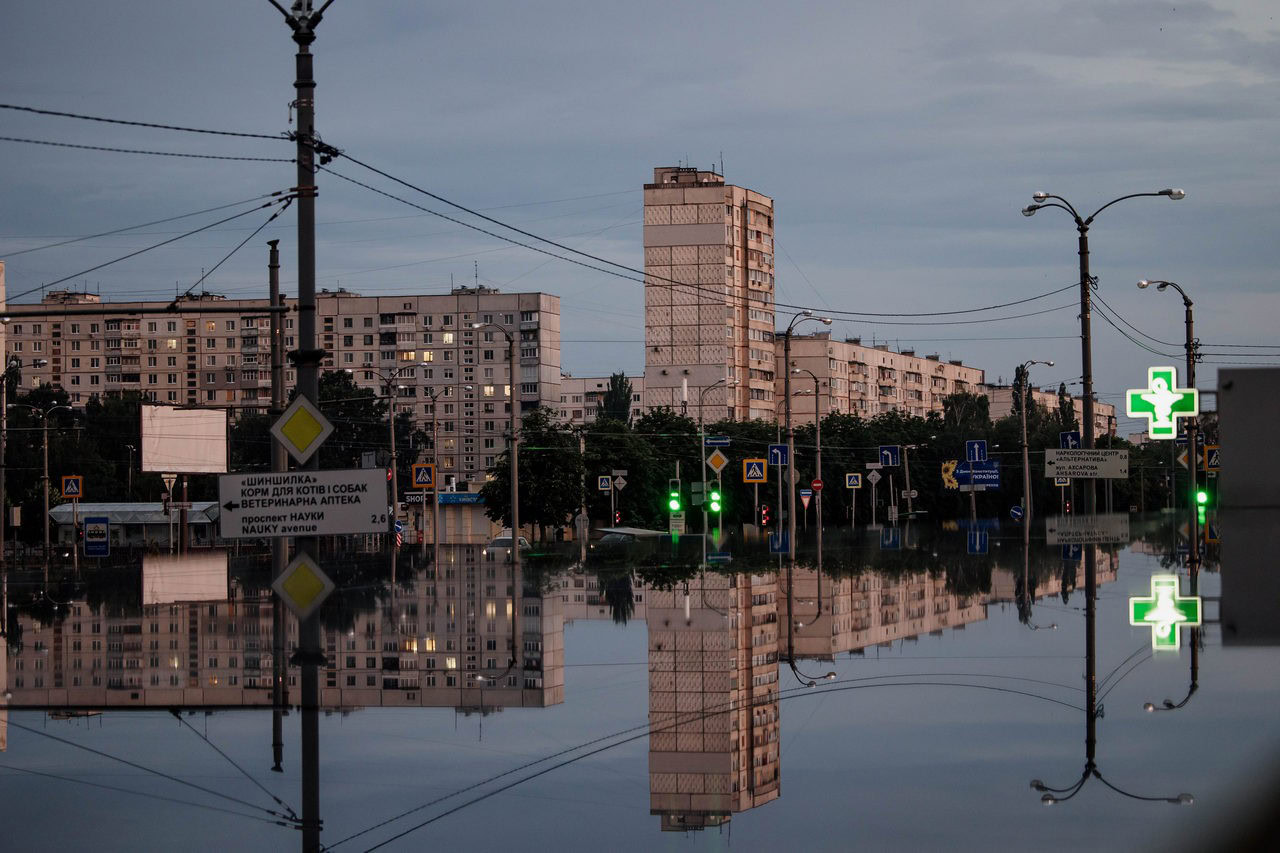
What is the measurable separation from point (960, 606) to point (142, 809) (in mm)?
15574

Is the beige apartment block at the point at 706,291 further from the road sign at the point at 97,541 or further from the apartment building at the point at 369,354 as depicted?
the road sign at the point at 97,541

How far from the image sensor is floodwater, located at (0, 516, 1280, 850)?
845 centimetres

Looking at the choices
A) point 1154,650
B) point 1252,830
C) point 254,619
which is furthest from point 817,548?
point 1252,830

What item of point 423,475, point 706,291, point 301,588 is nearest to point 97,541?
point 423,475

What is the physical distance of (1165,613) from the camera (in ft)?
63.3

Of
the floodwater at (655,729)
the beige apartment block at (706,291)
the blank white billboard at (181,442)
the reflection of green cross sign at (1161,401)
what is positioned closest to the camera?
the floodwater at (655,729)

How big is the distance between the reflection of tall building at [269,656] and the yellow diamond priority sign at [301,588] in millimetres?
536

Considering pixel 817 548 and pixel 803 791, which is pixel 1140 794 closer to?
pixel 803 791

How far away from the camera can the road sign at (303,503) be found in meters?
18.0

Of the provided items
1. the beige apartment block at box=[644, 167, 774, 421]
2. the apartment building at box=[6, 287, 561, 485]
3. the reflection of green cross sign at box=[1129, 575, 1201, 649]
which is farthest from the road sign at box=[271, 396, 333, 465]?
the apartment building at box=[6, 287, 561, 485]

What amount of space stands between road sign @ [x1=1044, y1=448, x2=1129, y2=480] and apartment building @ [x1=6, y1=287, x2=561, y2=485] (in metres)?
124

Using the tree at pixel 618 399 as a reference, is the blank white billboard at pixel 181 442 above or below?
below

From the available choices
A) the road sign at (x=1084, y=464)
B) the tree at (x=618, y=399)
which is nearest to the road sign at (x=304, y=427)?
the road sign at (x=1084, y=464)

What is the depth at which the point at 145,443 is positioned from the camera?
68375mm
